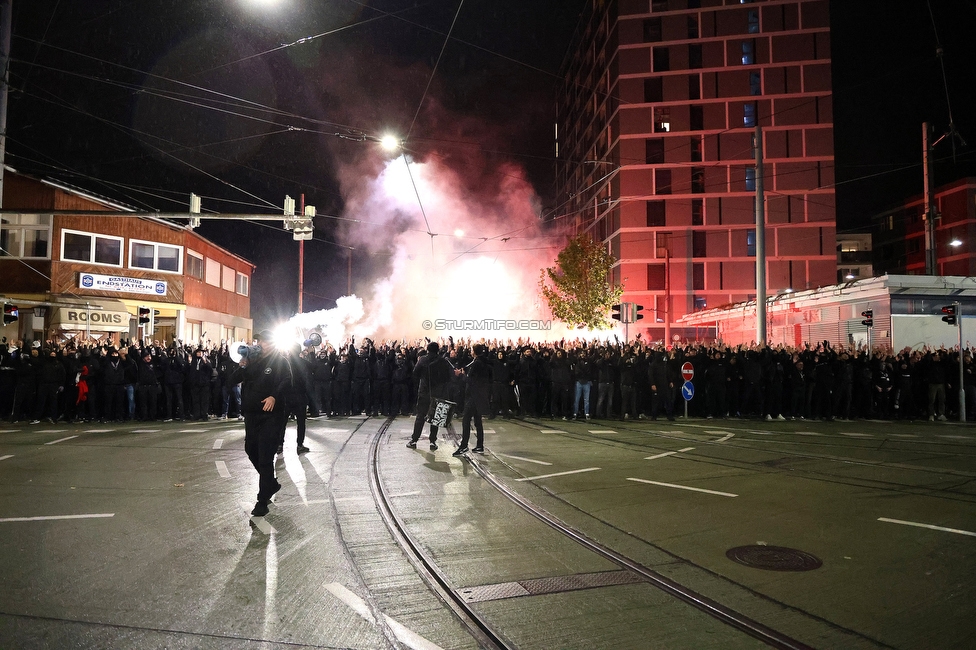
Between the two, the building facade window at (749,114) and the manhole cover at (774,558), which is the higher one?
the building facade window at (749,114)

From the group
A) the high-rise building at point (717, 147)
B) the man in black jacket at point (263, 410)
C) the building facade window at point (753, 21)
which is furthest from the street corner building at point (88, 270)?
the building facade window at point (753, 21)

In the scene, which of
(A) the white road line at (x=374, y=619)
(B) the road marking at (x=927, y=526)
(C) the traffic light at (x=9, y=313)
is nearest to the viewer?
(A) the white road line at (x=374, y=619)

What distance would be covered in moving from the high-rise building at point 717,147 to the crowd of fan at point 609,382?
110 feet

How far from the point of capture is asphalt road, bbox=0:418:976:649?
4.11 metres

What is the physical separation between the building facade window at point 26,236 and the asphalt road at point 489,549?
22.0m

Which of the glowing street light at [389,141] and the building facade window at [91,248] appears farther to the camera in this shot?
the building facade window at [91,248]

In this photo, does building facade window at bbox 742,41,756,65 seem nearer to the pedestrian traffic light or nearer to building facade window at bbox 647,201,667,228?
building facade window at bbox 647,201,667,228

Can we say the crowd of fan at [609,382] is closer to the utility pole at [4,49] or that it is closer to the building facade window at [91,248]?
the utility pole at [4,49]

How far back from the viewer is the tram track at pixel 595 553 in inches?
156

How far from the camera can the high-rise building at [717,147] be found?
51781 mm

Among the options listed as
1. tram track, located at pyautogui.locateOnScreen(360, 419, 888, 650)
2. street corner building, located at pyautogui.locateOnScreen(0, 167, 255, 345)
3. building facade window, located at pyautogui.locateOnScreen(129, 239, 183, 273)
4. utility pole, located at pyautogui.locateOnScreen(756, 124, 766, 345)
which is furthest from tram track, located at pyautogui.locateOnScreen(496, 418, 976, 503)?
building facade window, located at pyautogui.locateOnScreen(129, 239, 183, 273)

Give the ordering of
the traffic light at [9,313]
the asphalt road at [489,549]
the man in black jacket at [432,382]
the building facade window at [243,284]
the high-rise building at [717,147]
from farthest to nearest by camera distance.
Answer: the high-rise building at [717,147] < the building facade window at [243,284] < the traffic light at [9,313] < the man in black jacket at [432,382] < the asphalt road at [489,549]

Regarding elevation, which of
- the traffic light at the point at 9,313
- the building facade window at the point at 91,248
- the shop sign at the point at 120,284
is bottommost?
the traffic light at the point at 9,313

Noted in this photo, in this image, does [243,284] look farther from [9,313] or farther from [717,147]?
[717,147]
